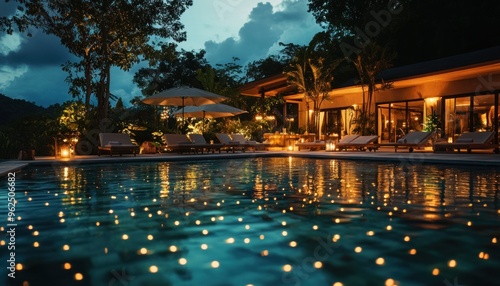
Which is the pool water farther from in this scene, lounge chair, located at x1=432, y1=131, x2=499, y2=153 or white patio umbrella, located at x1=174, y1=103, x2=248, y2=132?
white patio umbrella, located at x1=174, y1=103, x2=248, y2=132

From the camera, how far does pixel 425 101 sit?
64.3ft

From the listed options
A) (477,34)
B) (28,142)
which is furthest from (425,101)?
(28,142)

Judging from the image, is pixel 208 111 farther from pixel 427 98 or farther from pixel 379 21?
pixel 379 21

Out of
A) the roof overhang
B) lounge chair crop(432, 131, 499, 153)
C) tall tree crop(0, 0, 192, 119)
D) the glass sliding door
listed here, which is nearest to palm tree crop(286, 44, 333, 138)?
the roof overhang

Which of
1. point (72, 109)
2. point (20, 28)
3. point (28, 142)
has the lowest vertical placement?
point (28, 142)

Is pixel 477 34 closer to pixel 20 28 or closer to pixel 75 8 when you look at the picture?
pixel 75 8

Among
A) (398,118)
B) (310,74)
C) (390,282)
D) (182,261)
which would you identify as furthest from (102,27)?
(390,282)

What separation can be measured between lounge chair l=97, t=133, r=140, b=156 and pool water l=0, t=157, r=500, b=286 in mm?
7615

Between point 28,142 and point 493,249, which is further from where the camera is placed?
point 28,142

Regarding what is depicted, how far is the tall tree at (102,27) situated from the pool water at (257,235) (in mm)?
11281

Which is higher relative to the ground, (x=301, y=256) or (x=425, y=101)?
(x=425, y=101)

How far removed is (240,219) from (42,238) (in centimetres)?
193

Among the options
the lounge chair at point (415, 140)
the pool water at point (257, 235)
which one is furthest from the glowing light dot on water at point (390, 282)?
the lounge chair at point (415, 140)

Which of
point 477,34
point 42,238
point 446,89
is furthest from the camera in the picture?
point 477,34
